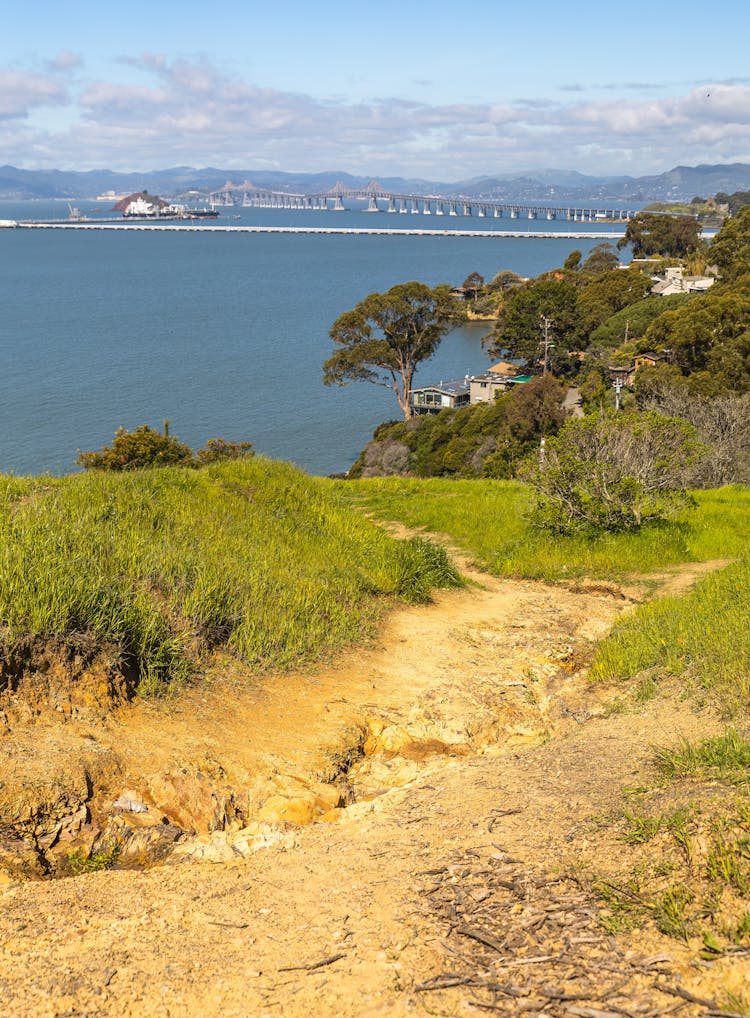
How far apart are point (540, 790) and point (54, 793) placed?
9.10 feet

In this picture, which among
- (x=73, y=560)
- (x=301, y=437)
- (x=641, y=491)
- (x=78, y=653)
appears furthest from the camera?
(x=301, y=437)

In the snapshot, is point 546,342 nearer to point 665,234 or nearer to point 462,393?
point 462,393

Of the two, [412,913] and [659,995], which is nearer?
[659,995]

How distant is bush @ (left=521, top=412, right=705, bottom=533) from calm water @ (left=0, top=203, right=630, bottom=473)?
996 inches

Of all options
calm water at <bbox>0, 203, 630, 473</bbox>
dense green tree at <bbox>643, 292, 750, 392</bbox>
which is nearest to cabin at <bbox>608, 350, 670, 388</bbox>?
dense green tree at <bbox>643, 292, 750, 392</bbox>

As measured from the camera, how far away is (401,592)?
9.92 m

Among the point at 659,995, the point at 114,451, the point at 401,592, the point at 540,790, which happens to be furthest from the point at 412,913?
the point at 114,451

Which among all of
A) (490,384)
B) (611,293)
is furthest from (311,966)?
(611,293)

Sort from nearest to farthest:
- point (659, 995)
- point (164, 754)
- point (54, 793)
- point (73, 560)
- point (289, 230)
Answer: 1. point (659, 995)
2. point (54, 793)
3. point (164, 754)
4. point (73, 560)
5. point (289, 230)

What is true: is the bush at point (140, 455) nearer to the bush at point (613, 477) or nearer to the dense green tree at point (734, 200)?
the bush at point (613, 477)

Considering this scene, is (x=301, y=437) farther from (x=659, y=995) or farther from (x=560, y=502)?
(x=659, y=995)

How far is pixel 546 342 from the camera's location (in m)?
48.7

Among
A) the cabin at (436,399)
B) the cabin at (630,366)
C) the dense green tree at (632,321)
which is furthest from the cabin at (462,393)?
the dense green tree at (632,321)

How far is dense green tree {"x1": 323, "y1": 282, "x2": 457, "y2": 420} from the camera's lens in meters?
43.1
